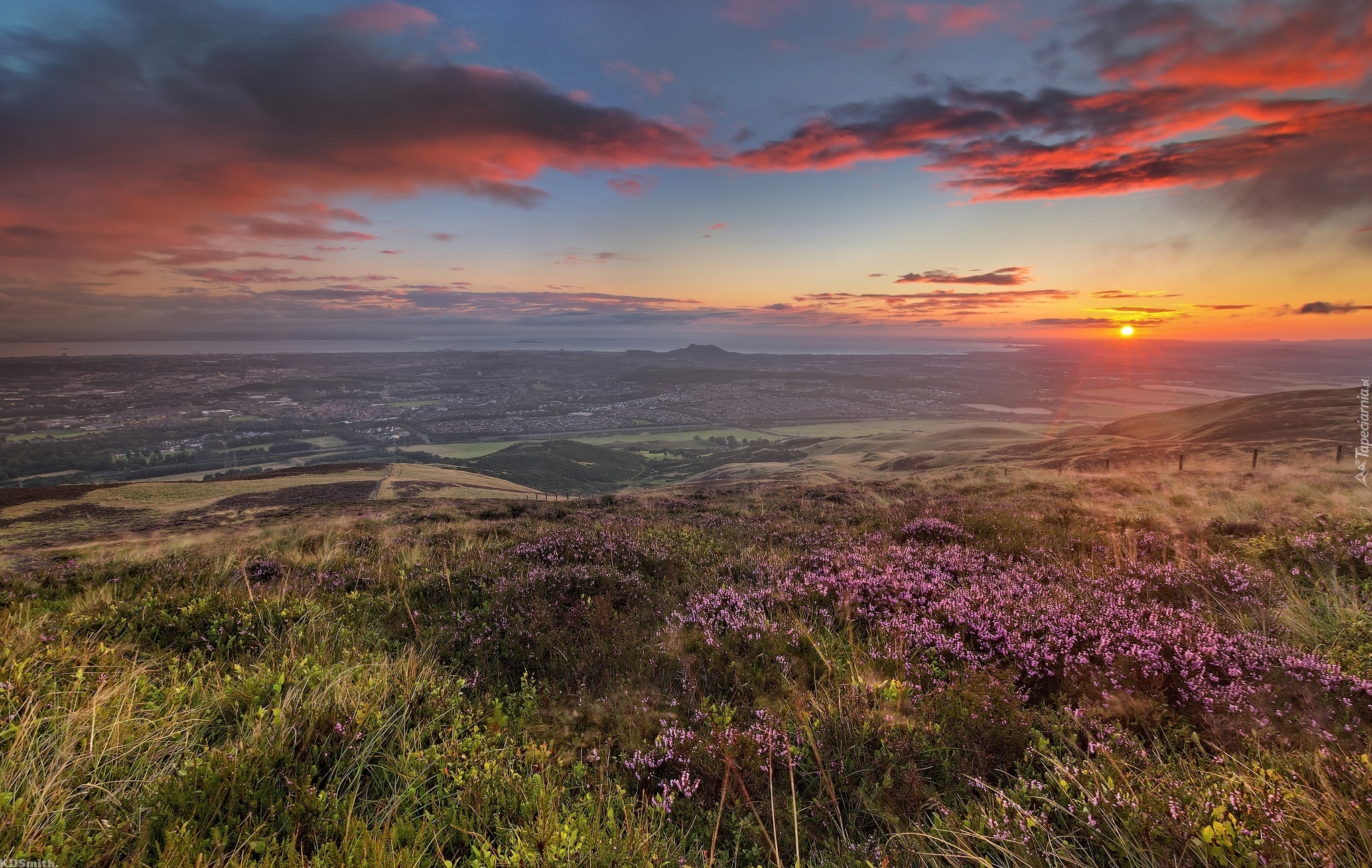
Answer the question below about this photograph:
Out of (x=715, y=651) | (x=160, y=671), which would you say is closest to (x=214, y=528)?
(x=160, y=671)

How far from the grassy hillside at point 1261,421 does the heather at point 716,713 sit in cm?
5671

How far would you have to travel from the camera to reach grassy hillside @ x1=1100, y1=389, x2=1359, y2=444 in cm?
4856

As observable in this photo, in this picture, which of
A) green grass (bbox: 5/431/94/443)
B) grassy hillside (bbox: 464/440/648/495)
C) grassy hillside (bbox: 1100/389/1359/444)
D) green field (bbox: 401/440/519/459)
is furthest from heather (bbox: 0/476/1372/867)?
green grass (bbox: 5/431/94/443)

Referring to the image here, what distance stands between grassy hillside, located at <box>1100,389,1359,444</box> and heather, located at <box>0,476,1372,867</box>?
56714 mm

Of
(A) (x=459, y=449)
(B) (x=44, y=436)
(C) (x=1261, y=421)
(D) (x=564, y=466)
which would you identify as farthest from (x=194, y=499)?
(B) (x=44, y=436)

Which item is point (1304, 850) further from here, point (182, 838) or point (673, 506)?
point (673, 506)

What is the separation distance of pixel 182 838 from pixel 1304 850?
197 inches

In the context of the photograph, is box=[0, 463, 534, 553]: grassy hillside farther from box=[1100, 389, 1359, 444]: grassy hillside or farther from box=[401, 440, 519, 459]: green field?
box=[401, 440, 519, 459]: green field

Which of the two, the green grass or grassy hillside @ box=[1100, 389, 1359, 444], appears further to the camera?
the green grass

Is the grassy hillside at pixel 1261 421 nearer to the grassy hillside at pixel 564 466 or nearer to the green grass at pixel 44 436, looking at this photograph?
the grassy hillside at pixel 564 466

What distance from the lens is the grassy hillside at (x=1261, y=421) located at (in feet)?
159

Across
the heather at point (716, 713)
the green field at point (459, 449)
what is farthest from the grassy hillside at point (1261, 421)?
the green field at point (459, 449)

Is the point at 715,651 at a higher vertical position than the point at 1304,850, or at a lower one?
lower

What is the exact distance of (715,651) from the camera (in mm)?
5305
